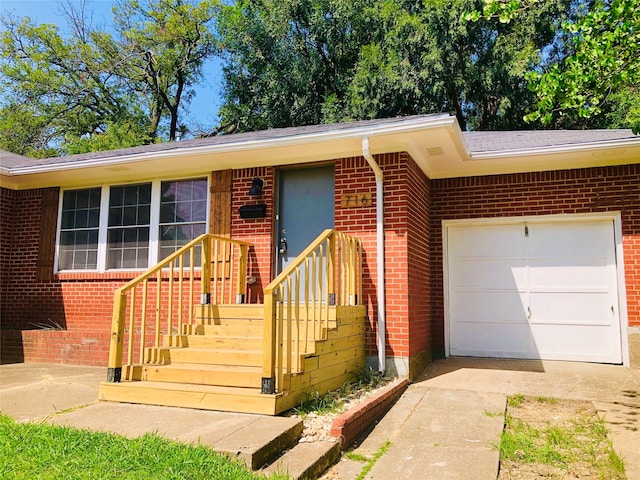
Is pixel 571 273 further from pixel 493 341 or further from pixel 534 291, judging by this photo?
pixel 493 341

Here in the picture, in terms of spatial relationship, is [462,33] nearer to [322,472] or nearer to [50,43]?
[322,472]

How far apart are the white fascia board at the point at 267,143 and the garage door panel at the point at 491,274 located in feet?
8.47

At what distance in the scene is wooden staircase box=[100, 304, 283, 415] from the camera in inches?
167

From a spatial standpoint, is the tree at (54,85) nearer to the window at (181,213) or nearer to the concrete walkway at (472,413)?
the window at (181,213)

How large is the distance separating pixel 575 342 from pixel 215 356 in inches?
184

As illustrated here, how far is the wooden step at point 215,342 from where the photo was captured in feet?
16.7

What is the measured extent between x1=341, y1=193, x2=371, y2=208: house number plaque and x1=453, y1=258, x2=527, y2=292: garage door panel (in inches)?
74.6

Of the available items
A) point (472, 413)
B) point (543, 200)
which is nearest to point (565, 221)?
point (543, 200)

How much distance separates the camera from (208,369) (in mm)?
4691

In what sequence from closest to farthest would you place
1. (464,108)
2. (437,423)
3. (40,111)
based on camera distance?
(437,423) → (464,108) → (40,111)

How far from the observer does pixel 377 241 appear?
598 cm

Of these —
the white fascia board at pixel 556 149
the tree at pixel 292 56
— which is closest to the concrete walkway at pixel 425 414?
the white fascia board at pixel 556 149

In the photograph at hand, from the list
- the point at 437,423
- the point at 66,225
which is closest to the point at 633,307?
the point at 437,423

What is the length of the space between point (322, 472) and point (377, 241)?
3.09m
